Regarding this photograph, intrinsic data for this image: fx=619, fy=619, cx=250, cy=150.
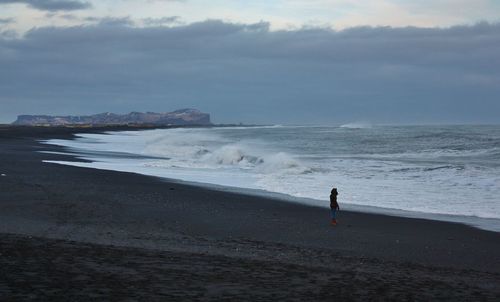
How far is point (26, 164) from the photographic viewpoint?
93.5ft

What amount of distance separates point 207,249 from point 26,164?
2011cm

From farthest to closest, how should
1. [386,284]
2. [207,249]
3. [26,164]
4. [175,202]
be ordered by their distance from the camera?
[26,164] → [175,202] → [207,249] → [386,284]

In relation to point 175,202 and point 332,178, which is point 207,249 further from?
point 332,178

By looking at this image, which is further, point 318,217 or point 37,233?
point 318,217

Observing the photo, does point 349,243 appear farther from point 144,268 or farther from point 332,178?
point 332,178

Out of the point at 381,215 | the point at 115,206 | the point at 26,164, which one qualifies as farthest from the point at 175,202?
the point at 26,164

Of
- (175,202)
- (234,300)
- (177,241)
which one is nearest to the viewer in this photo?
(234,300)

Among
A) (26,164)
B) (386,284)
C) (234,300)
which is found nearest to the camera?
(234,300)

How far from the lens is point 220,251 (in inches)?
422

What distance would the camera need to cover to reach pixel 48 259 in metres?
8.77

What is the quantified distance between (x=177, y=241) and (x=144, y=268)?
115 inches

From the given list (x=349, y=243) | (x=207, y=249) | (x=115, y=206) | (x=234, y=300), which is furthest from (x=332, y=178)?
(x=234, y=300)

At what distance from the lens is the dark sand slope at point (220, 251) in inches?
307

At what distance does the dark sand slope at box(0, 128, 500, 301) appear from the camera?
779 centimetres
